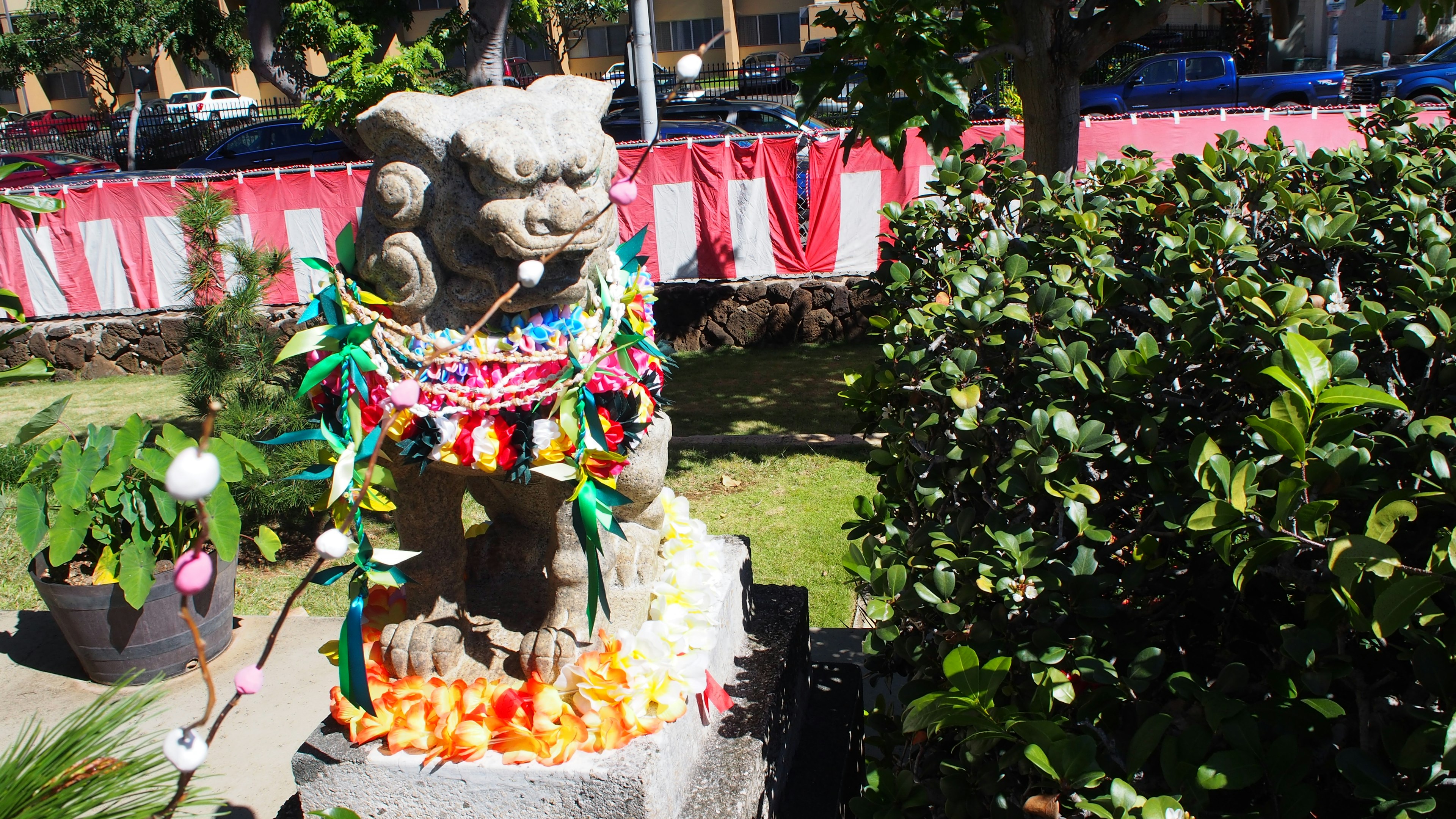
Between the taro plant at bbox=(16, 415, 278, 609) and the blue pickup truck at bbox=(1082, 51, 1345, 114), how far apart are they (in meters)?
15.5

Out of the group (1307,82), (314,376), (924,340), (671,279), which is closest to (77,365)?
(671,279)

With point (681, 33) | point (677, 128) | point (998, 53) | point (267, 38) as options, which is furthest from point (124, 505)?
point (681, 33)

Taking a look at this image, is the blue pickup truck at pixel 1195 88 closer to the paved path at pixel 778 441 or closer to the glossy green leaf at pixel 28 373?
the paved path at pixel 778 441

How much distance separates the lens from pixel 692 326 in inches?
363

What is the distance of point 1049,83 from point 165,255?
8.45 metres

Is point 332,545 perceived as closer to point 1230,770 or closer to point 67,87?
point 1230,770

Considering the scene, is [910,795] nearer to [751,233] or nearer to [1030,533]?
[1030,533]

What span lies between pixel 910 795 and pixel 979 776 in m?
0.15

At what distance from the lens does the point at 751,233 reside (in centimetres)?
909

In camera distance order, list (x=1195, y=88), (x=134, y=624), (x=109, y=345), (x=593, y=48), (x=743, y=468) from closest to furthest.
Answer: (x=134, y=624), (x=743, y=468), (x=109, y=345), (x=1195, y=88), (x=593, y=48)

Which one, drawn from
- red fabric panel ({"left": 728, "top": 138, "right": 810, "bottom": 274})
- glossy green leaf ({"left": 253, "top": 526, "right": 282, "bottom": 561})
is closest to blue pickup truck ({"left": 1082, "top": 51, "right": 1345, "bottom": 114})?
red fabric panel ({"left": 728, "top": 138, "right": 810, "bottom": 274})

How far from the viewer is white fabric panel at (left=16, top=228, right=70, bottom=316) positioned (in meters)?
9.27

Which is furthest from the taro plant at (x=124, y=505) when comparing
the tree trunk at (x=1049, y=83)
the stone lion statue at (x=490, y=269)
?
the tree trunk at (x=1049, y=83)

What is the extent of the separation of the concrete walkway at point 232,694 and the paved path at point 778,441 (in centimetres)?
279
